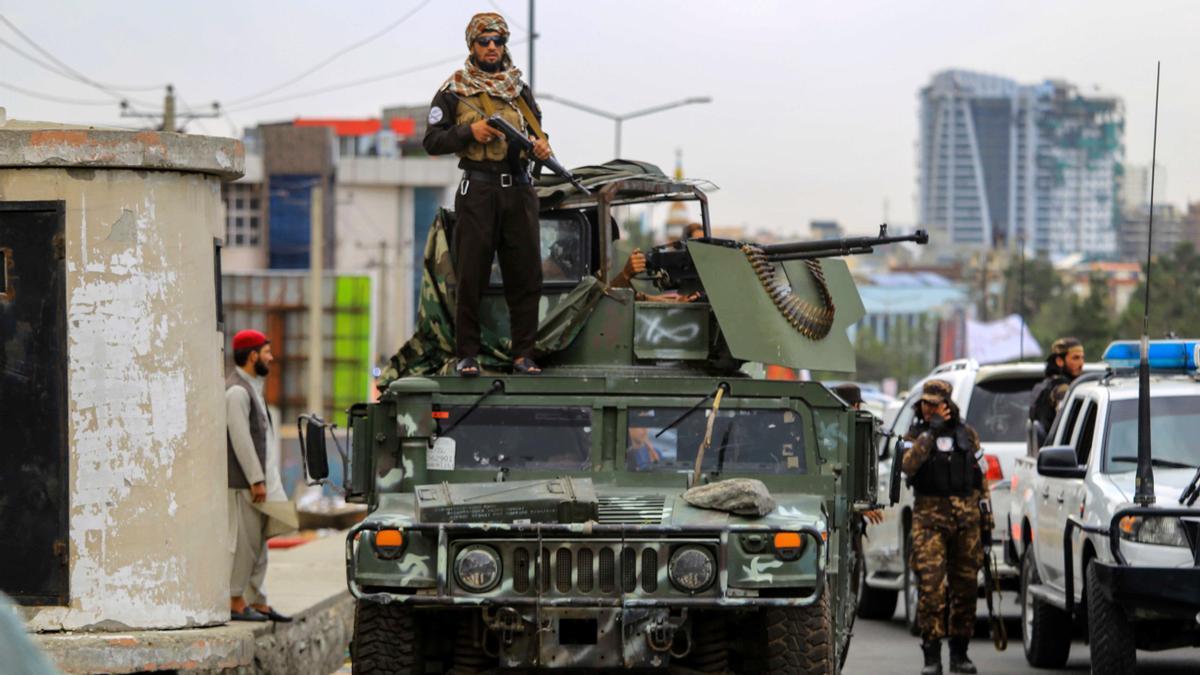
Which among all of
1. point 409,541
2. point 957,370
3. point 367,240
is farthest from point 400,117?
point 409,541

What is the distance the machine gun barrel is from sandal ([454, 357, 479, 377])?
6.08 feet

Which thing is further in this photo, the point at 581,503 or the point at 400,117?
the point at 400,117

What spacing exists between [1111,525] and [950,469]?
2.54 m

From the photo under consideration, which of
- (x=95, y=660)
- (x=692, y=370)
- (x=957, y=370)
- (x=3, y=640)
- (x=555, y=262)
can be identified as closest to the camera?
(x=3, y=640)

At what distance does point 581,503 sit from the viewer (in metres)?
8.91

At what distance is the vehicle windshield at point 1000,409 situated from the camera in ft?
53.8

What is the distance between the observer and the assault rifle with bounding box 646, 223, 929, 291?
463 inches

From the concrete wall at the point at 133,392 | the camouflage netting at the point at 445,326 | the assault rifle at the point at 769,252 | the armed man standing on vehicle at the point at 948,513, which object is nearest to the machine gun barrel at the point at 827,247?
the assault rifle at the point at 769,252

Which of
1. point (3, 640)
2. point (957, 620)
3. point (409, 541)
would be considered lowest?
point (957, 620)

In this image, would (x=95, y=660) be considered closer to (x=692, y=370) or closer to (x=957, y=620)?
(x=692, y=370)

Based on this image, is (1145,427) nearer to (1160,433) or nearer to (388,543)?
(1160,433)

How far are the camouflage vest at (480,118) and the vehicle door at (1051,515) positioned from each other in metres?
4.11

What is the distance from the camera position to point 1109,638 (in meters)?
11.0

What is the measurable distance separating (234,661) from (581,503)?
2531mm
